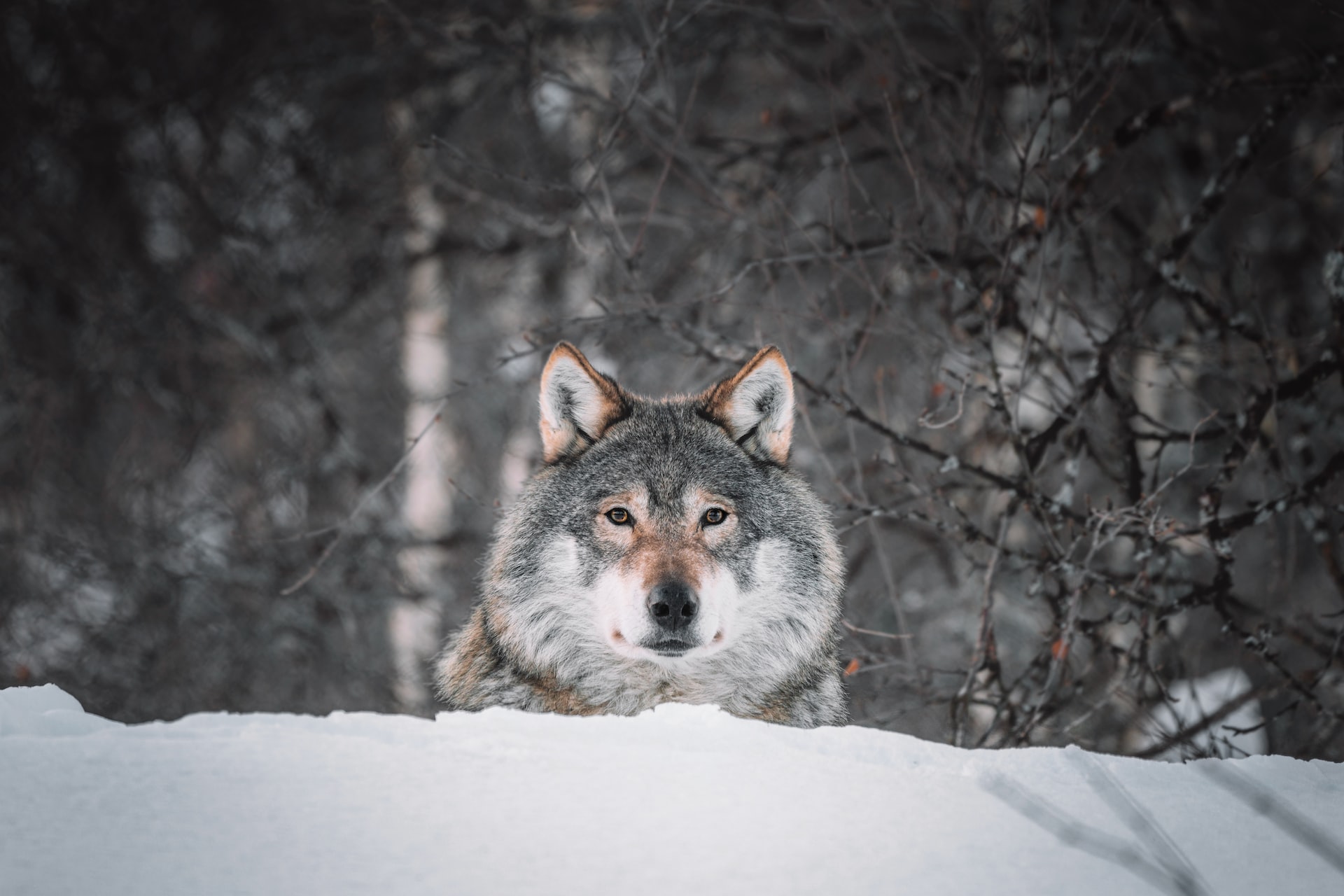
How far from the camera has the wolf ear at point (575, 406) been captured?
403 cm

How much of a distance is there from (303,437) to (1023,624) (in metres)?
6.75

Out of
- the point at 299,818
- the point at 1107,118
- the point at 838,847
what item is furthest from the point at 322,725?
the point at 1107,118

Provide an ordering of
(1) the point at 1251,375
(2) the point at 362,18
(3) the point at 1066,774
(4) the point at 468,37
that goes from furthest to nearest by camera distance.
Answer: (2) the point at 362,18
(4) the point at 468,37
(1) the point at 1251,375
(3) the point at 1066,774

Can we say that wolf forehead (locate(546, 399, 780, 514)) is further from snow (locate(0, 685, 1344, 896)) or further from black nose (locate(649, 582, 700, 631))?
snow (locate(0, 685, 1344, 896))

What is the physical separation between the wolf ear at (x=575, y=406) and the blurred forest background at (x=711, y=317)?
0.36m

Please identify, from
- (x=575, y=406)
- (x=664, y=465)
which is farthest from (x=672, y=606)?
(x=575, y=406)

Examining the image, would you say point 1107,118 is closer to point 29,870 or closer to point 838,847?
point 838,847

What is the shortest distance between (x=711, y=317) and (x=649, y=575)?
124 inches

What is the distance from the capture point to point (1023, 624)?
8.37 metres

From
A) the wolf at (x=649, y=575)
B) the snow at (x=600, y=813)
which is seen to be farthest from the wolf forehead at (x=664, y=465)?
the snow at (x=600, y=813)

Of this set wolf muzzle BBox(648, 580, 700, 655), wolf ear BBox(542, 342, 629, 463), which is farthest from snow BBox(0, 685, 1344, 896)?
wolf ear BBox(542, 342, 629, 463)

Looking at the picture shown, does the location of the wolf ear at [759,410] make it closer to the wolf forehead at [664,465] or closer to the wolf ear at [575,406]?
the wolf forehead at [664,465]

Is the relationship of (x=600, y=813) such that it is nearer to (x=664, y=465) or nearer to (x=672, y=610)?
(x=672, y=610)

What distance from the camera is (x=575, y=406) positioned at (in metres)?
4.12
